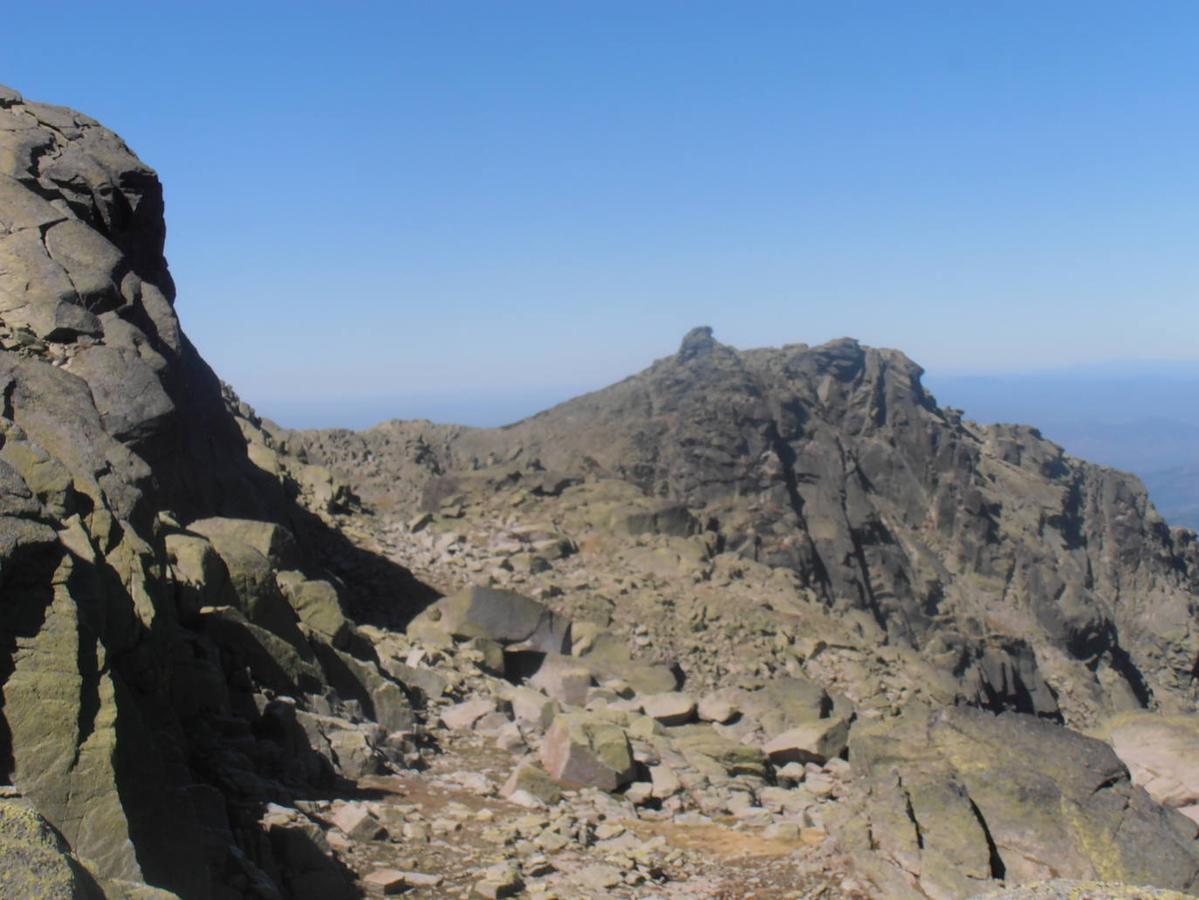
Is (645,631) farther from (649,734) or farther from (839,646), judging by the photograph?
(649,734)

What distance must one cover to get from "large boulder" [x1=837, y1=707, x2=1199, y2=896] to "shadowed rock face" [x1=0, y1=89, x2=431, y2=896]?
6.50 m

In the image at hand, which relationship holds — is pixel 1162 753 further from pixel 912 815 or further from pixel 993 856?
pixel 912 815

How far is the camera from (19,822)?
528 cm

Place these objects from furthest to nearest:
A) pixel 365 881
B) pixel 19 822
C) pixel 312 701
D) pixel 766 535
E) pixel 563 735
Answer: pixel 766 535
pixel 563 735
pixel 312 701
pixel 365 881
pixel 19 822

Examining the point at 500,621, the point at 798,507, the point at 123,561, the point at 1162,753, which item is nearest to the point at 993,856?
the point at 1162,753

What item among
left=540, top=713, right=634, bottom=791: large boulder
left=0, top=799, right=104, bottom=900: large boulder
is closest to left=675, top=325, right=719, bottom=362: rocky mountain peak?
left=540, top=713, right=634, bottom=791: large boulder

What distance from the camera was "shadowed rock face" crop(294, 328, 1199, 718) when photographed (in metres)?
40.6

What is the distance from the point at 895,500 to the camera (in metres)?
51.5

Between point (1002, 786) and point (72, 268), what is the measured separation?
15.5 metres

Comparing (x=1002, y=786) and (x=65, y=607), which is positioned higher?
(x=65, y=607)

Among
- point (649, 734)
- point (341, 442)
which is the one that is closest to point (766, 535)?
point (341, 442)

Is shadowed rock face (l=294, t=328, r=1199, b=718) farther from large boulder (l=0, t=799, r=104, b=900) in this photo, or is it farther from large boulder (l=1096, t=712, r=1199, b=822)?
large boulder (l=0, t=799, r=104, b=900)

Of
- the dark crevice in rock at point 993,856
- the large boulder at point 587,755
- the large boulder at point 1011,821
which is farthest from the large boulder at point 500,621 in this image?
the dark crevice in rock at point 993,856

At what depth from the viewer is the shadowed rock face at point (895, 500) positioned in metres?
40.6
